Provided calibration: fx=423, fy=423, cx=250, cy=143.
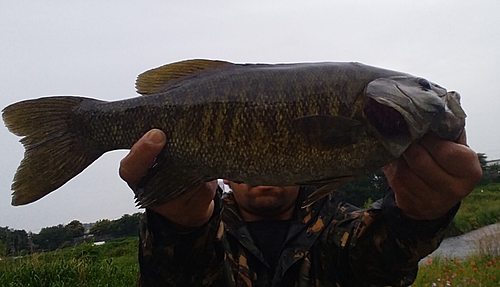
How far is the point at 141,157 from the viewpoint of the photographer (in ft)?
7.63

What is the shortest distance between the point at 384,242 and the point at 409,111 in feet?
4.13

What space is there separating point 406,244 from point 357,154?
1006 mm

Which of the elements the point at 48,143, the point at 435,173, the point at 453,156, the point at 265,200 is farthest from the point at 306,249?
the point at 48,143

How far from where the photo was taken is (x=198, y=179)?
240 cm

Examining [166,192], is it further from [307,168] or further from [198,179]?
[307,168]

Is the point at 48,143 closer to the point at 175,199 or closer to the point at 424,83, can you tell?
the point at 175,199

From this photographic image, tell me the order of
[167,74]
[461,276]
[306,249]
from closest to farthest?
[167,74]
[306,249]
[461,276]

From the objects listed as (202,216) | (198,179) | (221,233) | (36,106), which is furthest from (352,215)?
(36,106)

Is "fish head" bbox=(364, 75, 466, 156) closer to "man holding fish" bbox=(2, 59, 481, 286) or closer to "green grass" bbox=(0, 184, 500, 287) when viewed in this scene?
"man holding fish" bbox=(2, 59, 481, 286)

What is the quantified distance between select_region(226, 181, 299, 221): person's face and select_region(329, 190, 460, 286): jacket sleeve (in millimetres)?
512

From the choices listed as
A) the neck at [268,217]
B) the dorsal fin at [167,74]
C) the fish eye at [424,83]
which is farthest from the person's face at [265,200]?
the fish eye at [424,83]

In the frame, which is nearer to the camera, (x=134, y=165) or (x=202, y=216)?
(x=134, y=165)

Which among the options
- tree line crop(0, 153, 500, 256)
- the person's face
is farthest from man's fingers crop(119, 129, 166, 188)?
tree line crop(0, 153, 500, 256)

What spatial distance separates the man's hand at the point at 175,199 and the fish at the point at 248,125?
0.07 meters
